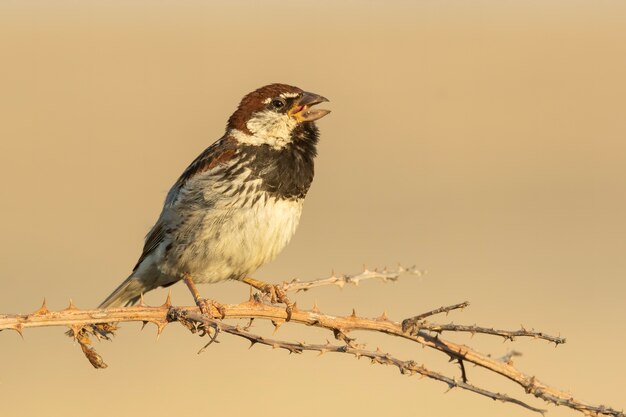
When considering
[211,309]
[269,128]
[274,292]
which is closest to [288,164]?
[269,128]

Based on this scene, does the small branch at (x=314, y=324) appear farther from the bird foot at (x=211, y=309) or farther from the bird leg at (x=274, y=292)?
the bird leg at (x=274, y=292)

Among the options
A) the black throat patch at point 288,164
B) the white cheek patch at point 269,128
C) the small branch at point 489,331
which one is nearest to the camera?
the small branch at point 489,331

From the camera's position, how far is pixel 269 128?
7883 mm

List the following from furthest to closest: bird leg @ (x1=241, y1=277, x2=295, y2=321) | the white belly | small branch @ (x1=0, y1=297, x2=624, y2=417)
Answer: the white belly < bird leg @ (x1=241, y1=277, x2=295, y2=321) < small branch @ (x1=0, y1=297, x2=624, y2=417)

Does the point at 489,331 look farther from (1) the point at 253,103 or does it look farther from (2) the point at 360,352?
(1) the point at 253,103

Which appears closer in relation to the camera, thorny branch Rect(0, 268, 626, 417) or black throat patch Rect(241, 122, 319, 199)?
thorny branch Rect(0, 268, 626, 417)

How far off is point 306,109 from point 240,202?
0.87 meters

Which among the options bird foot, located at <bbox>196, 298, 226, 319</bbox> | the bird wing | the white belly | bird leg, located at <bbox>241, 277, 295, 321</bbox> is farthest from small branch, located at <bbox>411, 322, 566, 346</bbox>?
the bird wing

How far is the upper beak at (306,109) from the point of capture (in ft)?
25.8

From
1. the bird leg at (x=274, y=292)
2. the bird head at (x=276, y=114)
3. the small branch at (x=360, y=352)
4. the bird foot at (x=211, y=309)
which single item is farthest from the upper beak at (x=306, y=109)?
the small branch at (x=360, y=352)

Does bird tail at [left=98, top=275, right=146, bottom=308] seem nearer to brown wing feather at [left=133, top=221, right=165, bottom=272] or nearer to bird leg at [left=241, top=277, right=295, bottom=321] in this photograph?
brown wing feather at [left=133, top=221, right=165, bottom=272]

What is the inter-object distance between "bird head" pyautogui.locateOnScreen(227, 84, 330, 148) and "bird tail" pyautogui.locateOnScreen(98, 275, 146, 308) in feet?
3.69

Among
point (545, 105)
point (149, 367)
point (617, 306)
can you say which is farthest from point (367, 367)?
point (545, 105)

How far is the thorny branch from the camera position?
4.90 metres
